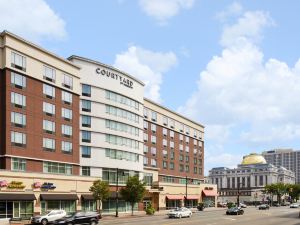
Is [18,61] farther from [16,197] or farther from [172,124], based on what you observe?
[172,124]

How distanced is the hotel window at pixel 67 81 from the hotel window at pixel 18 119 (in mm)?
11205

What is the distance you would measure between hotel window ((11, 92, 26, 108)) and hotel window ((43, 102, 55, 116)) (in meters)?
4.63

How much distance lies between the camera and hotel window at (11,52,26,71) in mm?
61969

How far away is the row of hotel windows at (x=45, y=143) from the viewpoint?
2429 inches

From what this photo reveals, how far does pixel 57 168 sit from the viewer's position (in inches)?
2749

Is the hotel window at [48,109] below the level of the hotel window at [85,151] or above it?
above

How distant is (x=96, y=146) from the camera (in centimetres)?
8119

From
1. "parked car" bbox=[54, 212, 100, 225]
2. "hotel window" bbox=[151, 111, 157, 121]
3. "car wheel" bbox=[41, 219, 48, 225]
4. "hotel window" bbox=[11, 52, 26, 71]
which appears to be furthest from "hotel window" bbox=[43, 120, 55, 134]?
"hotel window" bbox=[151, 111, 157, 121]

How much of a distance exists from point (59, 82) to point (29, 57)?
7.78m

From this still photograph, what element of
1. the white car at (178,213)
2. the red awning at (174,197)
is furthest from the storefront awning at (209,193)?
the white car at (178,213)

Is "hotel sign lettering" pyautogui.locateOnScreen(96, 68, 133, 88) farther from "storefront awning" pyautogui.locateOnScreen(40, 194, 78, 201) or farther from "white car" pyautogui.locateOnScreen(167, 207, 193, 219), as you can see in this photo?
"white car" pyautogui.locateOnScreen(167, 207, 193, 219)

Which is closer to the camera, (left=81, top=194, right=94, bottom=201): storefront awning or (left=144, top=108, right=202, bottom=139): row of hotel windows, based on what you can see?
(left=81, top=194, right=94, bottom=201): storefront awning

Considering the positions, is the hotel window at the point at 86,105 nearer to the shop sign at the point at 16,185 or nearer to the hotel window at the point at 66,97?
the hotel window at the point at 66,97

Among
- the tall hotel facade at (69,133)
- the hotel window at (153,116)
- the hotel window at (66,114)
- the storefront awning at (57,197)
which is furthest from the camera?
the hotel window at (153,116)
